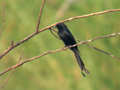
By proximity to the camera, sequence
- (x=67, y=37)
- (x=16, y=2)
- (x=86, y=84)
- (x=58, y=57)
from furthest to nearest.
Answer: (x=16, y=2), (x=58, y=57), (x=86, y=84), (x=67, y=37)

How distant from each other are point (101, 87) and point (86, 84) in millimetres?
156

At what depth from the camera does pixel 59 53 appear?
4.22 metres

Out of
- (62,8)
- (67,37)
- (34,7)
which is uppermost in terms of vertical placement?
(67,37)

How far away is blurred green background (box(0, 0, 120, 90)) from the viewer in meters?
4.07

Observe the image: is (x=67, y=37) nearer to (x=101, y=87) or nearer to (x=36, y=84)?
(x=101, y=87)

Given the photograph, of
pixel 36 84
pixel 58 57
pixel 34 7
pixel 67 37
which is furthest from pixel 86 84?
pixel 67 37

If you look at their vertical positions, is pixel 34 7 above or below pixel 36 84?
above

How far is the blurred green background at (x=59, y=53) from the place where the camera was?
13.3 feet

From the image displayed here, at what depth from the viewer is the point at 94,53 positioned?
4.24m

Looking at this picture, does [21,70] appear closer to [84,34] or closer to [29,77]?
[29,77]

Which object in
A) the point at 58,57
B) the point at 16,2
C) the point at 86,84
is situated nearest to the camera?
the point at 86,84

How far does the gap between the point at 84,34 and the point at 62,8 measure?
3.44 feet

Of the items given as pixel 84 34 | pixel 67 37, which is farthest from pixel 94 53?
pixel 67 37

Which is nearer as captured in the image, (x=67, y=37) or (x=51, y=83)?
(x=67, y=37)
